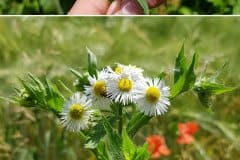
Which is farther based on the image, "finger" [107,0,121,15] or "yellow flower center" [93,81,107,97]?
"finger" [107,0,121,15]

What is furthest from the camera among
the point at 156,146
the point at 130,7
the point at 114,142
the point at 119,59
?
the point at 119,59

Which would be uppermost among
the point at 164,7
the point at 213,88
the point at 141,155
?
the point at 164,7

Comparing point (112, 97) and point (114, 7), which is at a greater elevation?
point (114, 7)

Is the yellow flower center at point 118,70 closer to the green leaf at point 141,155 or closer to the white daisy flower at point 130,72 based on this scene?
the white daisy flower at point 130,72

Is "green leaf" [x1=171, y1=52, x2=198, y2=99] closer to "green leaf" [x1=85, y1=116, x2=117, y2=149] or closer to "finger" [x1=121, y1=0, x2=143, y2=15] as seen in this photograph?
"green leaf" [x1=85, y1=116, x2=117, y2=149]

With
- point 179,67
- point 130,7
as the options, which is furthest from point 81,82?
point 130,7

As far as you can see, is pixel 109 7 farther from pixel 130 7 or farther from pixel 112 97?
pixel 112 97

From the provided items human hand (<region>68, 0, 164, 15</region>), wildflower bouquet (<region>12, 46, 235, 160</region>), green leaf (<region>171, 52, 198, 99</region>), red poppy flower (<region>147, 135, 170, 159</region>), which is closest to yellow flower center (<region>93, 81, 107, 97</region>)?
wildflower bouquet (<region>12, 46, 235, 160</region>)
